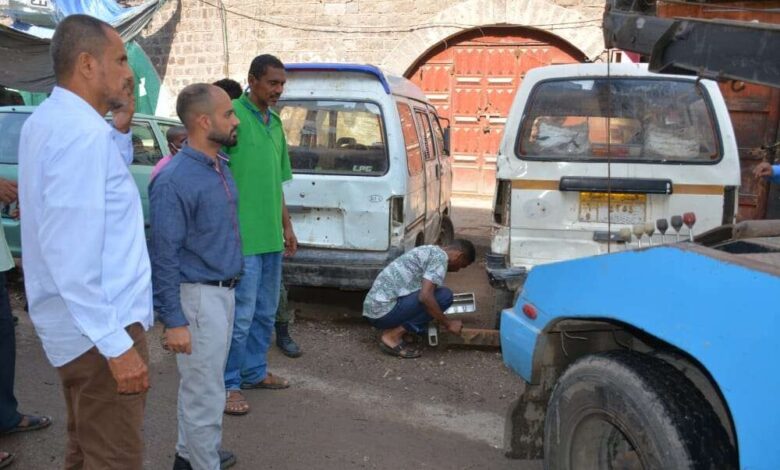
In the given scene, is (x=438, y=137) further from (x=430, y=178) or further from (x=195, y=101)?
(x=195, y=101)

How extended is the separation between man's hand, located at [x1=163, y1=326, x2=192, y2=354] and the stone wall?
399 inches

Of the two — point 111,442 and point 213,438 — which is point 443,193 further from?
point 111,442

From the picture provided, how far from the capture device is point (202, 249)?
2.78 meters

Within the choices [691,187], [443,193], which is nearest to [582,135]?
[691,187]

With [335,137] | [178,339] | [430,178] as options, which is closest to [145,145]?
[335,137]

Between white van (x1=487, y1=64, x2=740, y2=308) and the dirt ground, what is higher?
white van (x1=487, y1=64, x2=740, y2=308)

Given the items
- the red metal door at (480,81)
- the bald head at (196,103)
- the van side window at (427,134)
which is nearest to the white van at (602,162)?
the van side window at (427,134)

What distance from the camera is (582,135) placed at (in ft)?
15.6

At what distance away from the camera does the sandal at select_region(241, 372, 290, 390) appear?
4.25 metres

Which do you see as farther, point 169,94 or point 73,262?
point 169,94

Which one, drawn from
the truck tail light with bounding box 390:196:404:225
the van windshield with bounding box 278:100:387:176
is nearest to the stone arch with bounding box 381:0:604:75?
the van windshield with bounding box 278:100:387:176

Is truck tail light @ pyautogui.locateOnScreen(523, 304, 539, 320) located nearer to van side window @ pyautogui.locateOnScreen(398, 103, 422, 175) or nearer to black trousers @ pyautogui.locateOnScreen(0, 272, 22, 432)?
black trousers @ pyautogui.locateOnScreen(0, 272, 22, 432)

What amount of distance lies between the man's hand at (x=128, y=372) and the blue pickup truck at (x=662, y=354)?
148cm

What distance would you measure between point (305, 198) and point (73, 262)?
3465 millimetres
